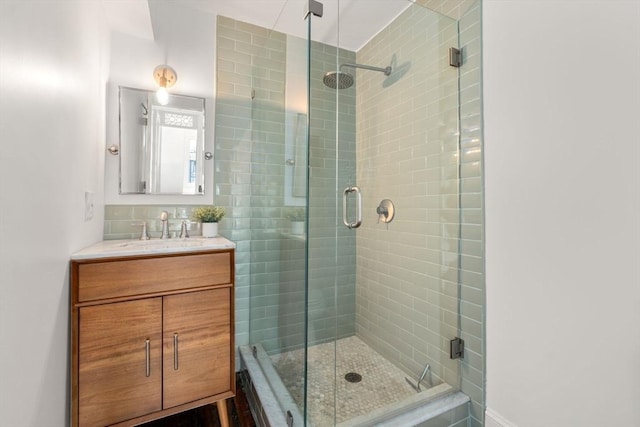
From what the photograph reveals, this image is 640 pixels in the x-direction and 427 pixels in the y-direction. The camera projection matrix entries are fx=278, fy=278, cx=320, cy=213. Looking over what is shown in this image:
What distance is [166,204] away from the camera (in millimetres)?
1779

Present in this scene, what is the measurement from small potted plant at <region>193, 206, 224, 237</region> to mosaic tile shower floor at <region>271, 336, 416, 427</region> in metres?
0.86

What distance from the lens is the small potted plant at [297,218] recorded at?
147cm

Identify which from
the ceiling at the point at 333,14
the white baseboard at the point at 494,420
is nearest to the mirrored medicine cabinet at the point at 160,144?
the ceiling at the point at 333,14

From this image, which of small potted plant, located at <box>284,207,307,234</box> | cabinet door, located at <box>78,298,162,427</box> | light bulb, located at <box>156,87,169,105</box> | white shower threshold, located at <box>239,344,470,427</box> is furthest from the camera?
light bulb, located at <box>156,87,169,105</box>

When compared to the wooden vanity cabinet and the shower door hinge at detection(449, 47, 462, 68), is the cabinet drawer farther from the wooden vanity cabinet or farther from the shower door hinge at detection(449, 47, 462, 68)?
the shower door hinge at detection(449, 47, 462, 68)

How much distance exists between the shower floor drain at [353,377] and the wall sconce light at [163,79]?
202 centimetres

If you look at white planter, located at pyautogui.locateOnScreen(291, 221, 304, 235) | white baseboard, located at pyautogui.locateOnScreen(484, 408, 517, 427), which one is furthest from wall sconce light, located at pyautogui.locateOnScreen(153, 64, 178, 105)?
white baseboard, located at pyautogui.locateOnScreen(484, 408, 517, 427)

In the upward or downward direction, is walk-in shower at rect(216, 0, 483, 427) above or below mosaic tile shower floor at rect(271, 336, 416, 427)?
above

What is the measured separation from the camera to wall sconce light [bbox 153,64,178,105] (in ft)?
5.74

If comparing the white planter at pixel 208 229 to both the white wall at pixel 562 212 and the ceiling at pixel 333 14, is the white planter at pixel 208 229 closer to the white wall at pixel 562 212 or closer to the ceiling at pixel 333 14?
the ceiling at pixel 333 14

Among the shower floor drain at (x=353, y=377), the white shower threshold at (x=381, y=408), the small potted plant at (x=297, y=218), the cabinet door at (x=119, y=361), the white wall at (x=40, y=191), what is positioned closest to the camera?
the white wall at (x=40, y=191)

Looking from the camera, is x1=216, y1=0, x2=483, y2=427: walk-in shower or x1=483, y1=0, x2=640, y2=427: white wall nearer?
x1=483, y1=0, x2=640, y2=427: white wall

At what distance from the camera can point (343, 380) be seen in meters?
1.57

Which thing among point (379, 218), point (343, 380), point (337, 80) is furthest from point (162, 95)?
point (343, 380)
